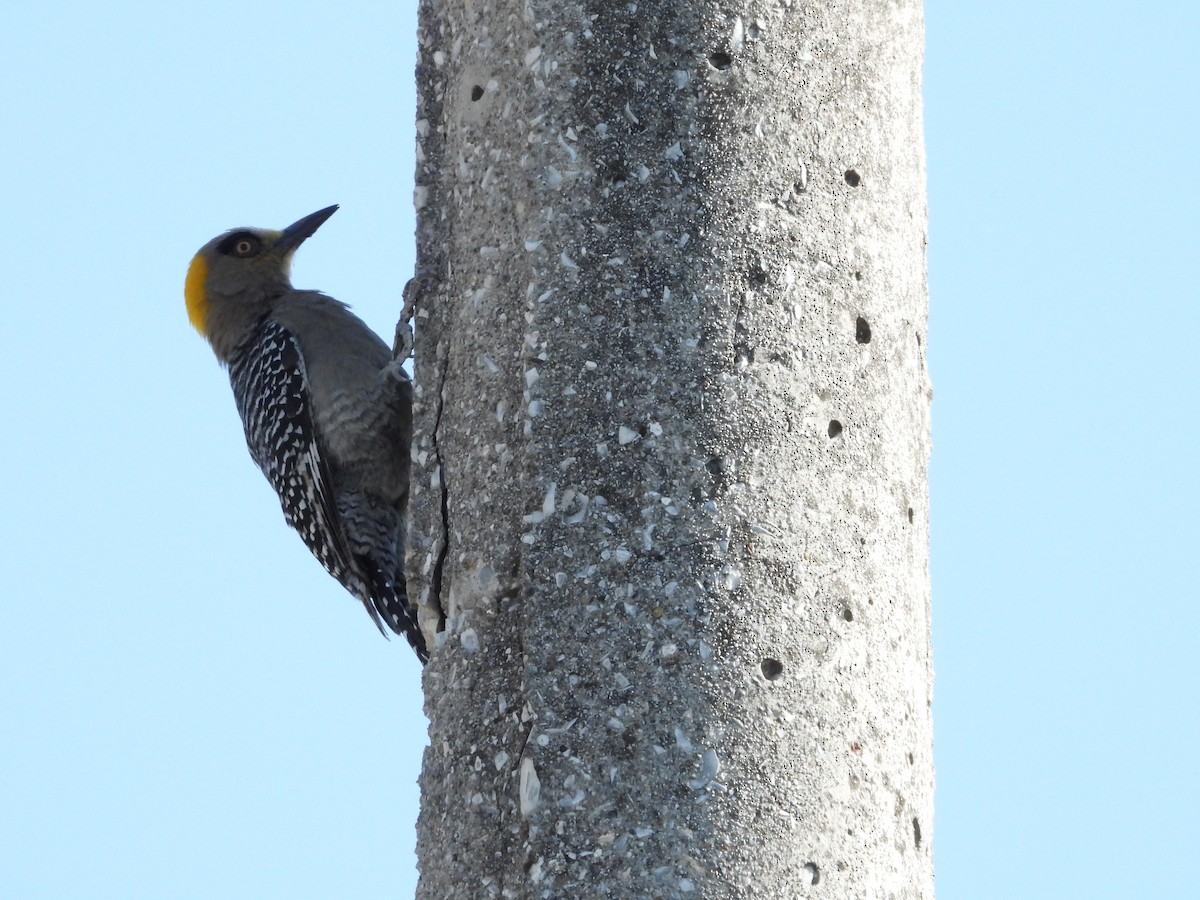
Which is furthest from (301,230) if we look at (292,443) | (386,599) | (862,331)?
(862,331)

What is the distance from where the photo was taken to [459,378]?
3406mm

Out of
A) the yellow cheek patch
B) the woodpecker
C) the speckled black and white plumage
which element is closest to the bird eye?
the yellow cheek patch

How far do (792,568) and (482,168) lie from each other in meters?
1.16

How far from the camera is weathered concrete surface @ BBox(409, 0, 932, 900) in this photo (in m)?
2.92

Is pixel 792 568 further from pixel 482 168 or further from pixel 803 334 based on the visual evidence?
pixel 482 168

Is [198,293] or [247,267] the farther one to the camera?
[198,293]

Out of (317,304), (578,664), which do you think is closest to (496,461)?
(578,664)

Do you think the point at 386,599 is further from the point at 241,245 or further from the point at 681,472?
the point at 681,472

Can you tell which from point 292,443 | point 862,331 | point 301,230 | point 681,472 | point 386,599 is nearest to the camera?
point 681,472

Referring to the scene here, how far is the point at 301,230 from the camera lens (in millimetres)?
6848

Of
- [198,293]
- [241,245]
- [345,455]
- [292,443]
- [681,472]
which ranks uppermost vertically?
[241,245]

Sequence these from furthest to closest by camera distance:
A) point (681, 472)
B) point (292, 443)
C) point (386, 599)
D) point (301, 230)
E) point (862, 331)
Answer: point (301, 230) → point (292, 443) → point (386, 599) → point (862, 331) → point (681, 472)

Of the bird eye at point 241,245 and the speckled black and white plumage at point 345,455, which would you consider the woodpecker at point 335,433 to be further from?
the bird eye at point 241,245

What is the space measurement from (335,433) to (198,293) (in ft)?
5.50
